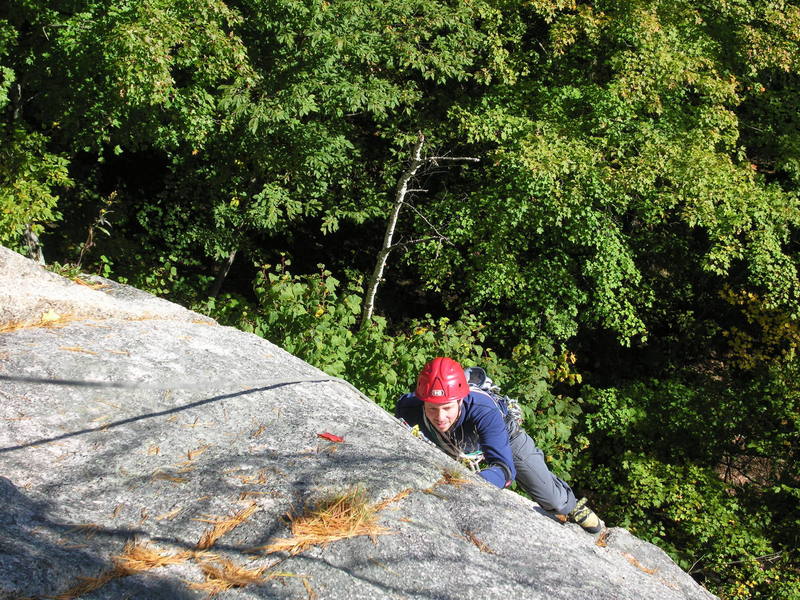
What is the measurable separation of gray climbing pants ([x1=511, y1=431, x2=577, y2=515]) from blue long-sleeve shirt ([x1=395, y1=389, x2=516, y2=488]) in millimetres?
506

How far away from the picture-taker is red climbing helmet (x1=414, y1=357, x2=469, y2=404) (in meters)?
3.84

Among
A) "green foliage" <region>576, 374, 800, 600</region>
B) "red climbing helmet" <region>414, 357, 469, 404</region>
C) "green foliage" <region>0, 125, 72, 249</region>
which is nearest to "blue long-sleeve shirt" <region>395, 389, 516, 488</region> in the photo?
"red climbing helmet" <region>414, 357, 469, 404</region>

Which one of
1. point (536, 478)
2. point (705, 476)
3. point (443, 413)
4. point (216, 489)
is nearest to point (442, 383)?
point (443, 413)

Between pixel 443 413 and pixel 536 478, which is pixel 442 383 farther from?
pixel 536 478

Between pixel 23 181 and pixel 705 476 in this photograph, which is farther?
pixel 705 476

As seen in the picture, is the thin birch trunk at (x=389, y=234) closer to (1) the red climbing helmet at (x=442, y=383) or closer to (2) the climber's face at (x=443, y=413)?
(2) the climber's face at (x=443, y=413)

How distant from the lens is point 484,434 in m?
3.93

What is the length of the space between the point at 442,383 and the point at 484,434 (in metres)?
0.40

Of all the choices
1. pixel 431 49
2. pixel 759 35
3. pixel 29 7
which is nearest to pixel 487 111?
pixel 431 49

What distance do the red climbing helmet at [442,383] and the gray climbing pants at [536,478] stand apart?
2.59 feet

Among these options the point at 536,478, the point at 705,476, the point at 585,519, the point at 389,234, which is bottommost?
the point at 705,476

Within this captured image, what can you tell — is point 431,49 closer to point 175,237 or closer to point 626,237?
point 626,237

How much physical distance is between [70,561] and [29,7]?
8895 mm

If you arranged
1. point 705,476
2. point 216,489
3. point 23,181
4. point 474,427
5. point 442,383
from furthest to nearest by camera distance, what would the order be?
point 705,476 < point 23,181 < point 474,427 < point 442,383 < point 216,489
